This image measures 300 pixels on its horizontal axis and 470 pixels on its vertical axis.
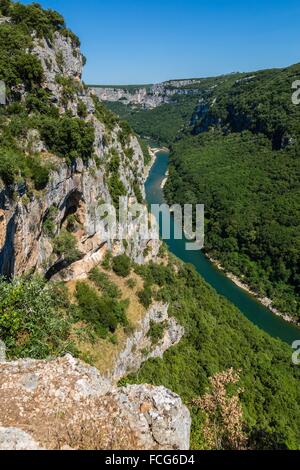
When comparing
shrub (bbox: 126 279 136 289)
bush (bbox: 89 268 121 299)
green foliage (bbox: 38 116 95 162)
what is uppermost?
green foliage (bbox: 38 116 95 162)

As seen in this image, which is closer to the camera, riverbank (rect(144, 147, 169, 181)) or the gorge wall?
the gorge wall

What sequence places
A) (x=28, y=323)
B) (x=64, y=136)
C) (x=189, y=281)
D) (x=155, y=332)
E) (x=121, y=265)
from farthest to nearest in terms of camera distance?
(x=189, y=281) → (x=121, y=265) → (x=155, y=332) → (x=64, y=136) → (x=28, y=323)

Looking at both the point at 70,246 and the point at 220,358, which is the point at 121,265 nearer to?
the point at 70,246

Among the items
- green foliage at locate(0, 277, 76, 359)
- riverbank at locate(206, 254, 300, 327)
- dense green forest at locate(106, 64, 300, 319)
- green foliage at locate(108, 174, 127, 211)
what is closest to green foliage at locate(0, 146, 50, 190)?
green foliage at locate(0, 277, 76, 359)

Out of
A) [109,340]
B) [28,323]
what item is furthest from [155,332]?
[28,323]

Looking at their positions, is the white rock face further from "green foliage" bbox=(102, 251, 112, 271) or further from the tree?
"green foliage" bbox=(102, 251, 112, 271)

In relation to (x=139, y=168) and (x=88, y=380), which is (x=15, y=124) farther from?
(x=139, y=168)

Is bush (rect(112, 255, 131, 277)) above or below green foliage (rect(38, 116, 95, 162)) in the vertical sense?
below
